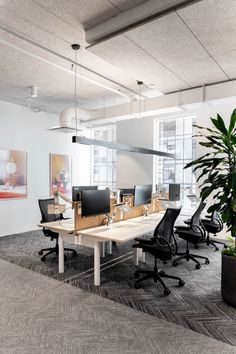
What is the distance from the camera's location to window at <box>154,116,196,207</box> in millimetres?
6883

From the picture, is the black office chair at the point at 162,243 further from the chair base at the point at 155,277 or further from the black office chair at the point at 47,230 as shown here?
the black office chair at the point at 47,230

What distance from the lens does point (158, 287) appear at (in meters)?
3.46

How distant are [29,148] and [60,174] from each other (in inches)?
48.1

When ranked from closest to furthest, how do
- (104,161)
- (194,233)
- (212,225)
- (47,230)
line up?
(194,233) < (47,230) < (212,225) < (104,161)

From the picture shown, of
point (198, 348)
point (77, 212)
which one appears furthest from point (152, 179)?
point (198, 348)

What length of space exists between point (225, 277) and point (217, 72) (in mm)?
3144

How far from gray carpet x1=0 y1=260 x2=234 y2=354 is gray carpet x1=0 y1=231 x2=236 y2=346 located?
16 centimetres

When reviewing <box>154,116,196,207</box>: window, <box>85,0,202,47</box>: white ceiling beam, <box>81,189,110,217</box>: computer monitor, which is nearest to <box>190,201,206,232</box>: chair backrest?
<box>81,189,110,217</box>: computer monitor

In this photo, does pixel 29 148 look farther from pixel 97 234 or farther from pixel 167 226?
pixel 167 226

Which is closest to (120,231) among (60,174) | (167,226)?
(167,226)

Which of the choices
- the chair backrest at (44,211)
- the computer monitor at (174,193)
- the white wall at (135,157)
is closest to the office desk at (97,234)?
the chair backrest at (44,211)

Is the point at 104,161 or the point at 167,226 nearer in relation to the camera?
the point at 167,226

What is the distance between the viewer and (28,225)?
688cm

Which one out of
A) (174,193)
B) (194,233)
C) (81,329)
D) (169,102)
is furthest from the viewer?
(174,193)
